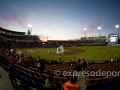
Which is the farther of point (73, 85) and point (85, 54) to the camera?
point (85, 54)

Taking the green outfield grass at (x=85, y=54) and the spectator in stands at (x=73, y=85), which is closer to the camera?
the spectator in stands at (x=73, y=85)

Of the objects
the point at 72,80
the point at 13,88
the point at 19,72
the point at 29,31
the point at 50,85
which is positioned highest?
the point at 29,31

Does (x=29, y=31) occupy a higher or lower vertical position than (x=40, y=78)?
higher

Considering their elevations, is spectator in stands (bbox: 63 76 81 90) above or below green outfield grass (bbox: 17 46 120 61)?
above

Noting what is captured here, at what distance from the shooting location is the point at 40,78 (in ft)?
23.3

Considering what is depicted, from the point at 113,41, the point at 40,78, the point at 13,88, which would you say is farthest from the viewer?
the point at 113,41

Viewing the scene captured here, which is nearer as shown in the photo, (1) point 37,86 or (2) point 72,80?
(2) point 72,80

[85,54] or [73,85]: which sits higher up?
[73,85]

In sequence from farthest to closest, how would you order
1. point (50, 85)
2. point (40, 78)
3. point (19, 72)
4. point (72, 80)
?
point (19, 72)
point (40, 78)
point (50, 85)
point (72, 80)

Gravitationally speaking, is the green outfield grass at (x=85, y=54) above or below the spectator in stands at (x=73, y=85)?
below

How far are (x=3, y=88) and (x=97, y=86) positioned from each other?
23.5 ft

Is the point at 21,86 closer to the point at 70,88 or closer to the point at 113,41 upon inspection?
the point at 70,88

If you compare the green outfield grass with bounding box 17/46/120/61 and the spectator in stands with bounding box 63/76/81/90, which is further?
the green outfield grass with bounding box 17/46/120/61

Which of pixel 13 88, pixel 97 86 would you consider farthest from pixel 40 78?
pixel 97 86
